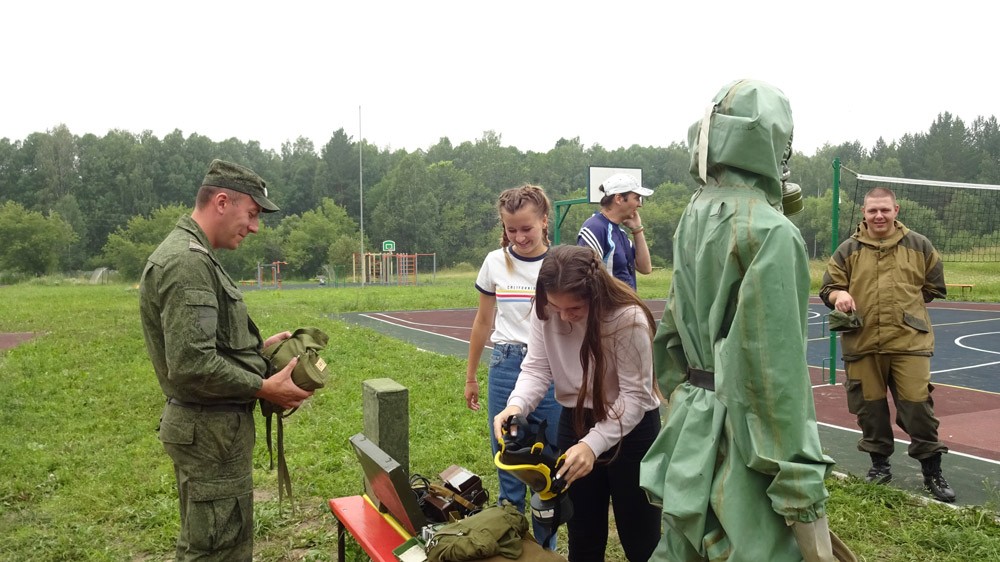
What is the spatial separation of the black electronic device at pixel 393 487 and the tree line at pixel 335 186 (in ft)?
157

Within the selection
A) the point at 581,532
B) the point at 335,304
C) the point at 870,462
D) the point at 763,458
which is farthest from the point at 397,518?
the point at 335,304

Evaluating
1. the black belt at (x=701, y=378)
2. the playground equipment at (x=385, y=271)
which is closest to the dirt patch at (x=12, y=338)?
the black belt at (x=701, y=378)

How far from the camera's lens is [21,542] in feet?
15.1

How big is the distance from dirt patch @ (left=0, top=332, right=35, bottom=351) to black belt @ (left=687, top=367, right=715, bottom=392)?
50.8 feet

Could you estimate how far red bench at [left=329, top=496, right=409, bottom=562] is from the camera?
3.09 metres

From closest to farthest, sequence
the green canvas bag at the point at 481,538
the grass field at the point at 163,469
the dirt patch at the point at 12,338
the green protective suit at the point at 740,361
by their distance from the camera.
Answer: the green protective suit at the point at 740,361 < the green canvas bag at the point at 481,538 < the grass field at the point at 163,469 < the dirt patch at the point at 12,338

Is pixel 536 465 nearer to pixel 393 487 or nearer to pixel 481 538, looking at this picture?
pixel 481 538

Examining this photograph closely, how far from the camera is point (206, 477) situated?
3.00 meters

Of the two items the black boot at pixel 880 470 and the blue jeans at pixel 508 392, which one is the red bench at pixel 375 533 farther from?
the black boot at pixel 880 470

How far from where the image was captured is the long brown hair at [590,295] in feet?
8.33

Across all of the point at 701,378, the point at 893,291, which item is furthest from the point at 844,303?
the point at 701,378

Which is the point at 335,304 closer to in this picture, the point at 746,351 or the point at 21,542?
the point at 21,542

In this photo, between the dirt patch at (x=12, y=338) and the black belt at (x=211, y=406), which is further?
the dirt patch at (x=12, y=338)

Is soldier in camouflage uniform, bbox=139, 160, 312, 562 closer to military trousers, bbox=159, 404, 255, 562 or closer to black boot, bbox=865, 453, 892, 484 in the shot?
military trousers, bbox=159, 404, 255, 562
